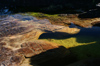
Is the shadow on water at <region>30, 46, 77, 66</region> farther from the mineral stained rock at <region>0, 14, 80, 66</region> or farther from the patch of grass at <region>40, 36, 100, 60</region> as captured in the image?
the patch of grass at <region>40, 36, 100, 60</region>

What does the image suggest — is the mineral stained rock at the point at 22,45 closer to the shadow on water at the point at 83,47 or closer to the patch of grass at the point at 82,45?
Result: the shadow on water at the point at 83,47

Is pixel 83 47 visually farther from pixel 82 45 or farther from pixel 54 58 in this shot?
pixel 54 58

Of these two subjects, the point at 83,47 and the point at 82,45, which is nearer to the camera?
the point at 83,47

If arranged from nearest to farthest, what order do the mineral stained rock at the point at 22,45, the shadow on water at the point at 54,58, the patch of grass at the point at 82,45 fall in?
the shadow on water at the point at 54,58
the mineral stained rock at the point at 22,45
the patch of grass at the point at 82,45

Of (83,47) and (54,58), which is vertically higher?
(83,47)

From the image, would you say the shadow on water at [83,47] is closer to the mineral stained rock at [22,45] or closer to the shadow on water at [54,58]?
the shadow on water at [54,58]

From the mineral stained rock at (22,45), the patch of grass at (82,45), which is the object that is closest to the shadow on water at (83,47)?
the patch of grass at (82,45)

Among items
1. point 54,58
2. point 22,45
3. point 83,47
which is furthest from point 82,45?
point 22,45

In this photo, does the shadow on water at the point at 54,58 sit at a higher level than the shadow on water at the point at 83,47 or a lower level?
lower

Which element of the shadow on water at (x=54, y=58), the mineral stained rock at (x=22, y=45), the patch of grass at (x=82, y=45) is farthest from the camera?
the patch of grass at (x=82, y=45)

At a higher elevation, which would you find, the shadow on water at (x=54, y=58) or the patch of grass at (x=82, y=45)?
the patch of grass at (x=82, y=45)

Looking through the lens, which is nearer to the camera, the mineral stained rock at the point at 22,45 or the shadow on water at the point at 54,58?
the shadow on water at the point at 54,58

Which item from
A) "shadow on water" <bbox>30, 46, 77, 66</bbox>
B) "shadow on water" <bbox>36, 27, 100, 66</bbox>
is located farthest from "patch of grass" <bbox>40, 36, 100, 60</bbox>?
"shadow on water" <bbox>30, 46, 77, 66</bbox>
